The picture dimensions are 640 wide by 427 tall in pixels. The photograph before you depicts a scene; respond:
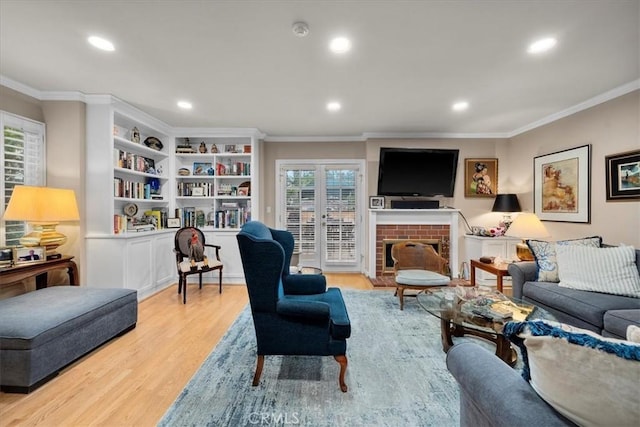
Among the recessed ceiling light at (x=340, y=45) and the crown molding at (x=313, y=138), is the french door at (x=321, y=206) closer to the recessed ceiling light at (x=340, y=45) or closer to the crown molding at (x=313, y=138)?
the crown molding at (x=313, y=138)

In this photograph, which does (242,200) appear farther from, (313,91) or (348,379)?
(348,379)

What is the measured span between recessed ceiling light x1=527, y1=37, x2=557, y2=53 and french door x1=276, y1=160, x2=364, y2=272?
3.13 metres

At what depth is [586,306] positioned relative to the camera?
234cm

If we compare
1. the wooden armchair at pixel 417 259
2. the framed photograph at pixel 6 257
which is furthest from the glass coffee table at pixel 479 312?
the framed photograph at pixel 6 257

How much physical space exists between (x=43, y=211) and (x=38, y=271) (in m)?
0.57

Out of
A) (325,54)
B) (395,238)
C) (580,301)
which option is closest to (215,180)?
(325,54)

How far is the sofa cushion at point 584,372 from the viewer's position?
0.73 meters

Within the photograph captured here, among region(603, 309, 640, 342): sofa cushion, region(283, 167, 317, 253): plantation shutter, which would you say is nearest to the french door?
region(283, 167, 317, 253): plantation shutter

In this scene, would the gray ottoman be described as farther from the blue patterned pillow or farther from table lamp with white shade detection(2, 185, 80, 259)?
the blue patterned pillow

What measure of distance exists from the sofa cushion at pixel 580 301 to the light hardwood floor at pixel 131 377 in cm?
310

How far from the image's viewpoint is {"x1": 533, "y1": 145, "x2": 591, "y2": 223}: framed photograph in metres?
3.48

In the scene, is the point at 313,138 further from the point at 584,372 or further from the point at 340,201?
the point at 584,372

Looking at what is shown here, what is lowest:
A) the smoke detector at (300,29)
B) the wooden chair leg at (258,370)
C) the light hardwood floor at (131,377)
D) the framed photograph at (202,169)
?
the light hardwood floor at (131,377)

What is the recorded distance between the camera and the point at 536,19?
1.95 meters
